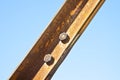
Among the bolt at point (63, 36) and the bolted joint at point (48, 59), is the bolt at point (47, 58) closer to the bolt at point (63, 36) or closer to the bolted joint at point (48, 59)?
the bolted joint at point (48, 59)

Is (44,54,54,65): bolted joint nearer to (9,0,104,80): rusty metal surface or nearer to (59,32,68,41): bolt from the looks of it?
(9,0,104,80): rusty metal surface

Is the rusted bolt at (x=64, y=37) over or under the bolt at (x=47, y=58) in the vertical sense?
over

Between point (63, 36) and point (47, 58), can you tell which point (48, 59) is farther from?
point (63, 36)

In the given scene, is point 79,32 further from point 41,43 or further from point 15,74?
point 15,74

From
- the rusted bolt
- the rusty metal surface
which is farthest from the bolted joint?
the rusted bolt

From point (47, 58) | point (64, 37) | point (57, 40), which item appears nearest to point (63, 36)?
point (64, 37)

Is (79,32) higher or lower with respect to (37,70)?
higher

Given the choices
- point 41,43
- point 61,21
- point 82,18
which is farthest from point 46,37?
point 82,18

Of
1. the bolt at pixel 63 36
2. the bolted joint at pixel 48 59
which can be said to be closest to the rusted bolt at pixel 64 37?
the bolt at pixel 63 36
